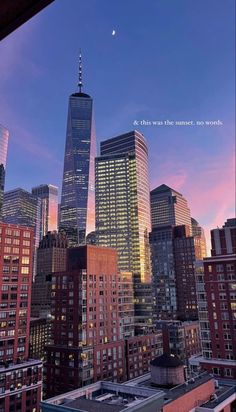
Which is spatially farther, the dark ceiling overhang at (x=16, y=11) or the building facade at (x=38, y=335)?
the building facade at (x=38, y=335)

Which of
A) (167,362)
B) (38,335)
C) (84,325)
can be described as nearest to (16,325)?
(84,325)

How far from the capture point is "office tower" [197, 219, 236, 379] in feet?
232

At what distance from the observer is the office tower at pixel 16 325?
77.0 metres

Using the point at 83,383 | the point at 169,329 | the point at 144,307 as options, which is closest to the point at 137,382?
the point at 83,383

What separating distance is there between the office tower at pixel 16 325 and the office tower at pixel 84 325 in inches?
374

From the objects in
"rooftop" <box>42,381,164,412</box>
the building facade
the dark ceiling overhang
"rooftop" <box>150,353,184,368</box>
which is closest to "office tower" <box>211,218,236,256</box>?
"rooftop" <box>150,353,184,368</box>

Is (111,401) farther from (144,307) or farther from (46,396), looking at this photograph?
(144,307)

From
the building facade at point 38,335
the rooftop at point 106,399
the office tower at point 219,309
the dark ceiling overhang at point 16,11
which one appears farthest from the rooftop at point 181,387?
the building facade at point 38,335

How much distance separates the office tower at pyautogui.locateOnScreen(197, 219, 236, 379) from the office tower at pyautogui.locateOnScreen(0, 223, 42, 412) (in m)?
39.7

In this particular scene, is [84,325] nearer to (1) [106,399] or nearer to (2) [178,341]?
(2) [178,341]

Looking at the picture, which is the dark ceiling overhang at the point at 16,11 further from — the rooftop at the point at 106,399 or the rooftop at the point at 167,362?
the rooftop at the point at 167,362

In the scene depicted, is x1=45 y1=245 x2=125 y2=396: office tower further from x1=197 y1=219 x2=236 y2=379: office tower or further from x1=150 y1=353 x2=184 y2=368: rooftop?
x1=150 y1=353 x2=184 y2=368: rooftop

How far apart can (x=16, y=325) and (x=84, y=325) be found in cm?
1768

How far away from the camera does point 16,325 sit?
87250 millimetres
